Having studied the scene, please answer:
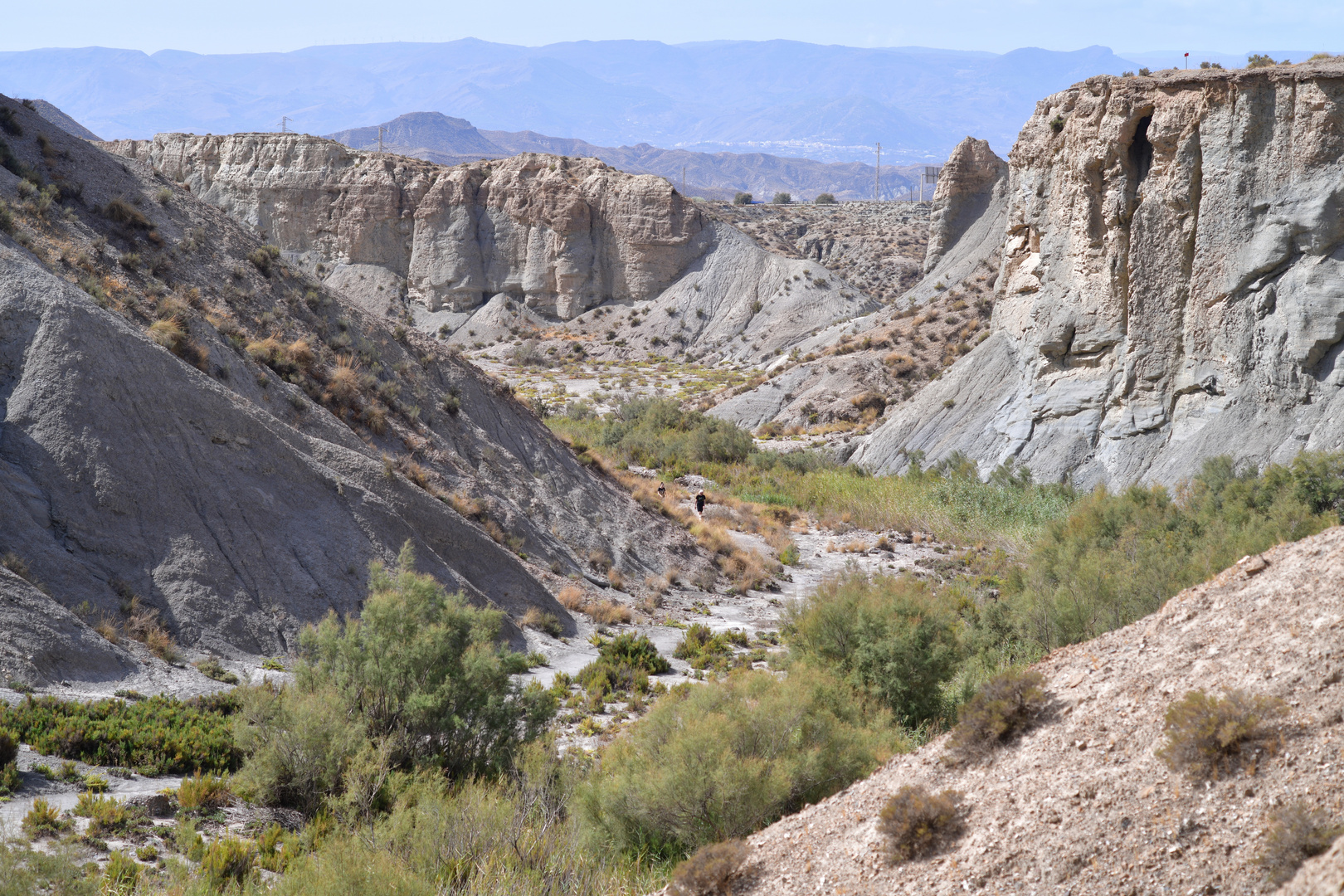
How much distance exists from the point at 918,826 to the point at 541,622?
9.89 m

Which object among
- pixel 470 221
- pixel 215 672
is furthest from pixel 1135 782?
pixel 470 221

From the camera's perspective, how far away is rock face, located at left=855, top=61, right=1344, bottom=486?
20875 millimetres

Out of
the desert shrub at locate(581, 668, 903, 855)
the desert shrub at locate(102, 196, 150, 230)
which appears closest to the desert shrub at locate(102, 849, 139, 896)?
the desert shrub at locate(581, 668, 903, 855)

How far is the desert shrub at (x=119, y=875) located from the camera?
5.75 meters

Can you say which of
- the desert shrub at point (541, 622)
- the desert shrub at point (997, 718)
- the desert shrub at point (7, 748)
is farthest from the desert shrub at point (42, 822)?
the desert shrub at point (541, 622)

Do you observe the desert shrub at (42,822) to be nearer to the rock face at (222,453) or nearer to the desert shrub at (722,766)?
the rock face at (222,453)

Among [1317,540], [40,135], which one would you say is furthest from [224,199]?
[1317,540]

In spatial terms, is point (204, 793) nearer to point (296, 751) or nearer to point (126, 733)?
point (296, 751)

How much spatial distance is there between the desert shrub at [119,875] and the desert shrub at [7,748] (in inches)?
55.9

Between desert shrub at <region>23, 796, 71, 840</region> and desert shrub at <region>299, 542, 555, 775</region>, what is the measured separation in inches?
89.4

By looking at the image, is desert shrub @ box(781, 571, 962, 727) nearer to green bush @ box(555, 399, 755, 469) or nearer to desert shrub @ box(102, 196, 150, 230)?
desert shrub @ box(102, 196, 150, 230)

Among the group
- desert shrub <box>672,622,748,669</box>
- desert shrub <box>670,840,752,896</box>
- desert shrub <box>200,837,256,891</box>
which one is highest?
desert shrub <box>670,840,752,896</box>

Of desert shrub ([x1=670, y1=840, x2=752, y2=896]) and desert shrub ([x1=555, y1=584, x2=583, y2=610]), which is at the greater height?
desert shrub ([x1=670, y1=840, x2=752, y2=896])

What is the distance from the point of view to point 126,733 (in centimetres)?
784
